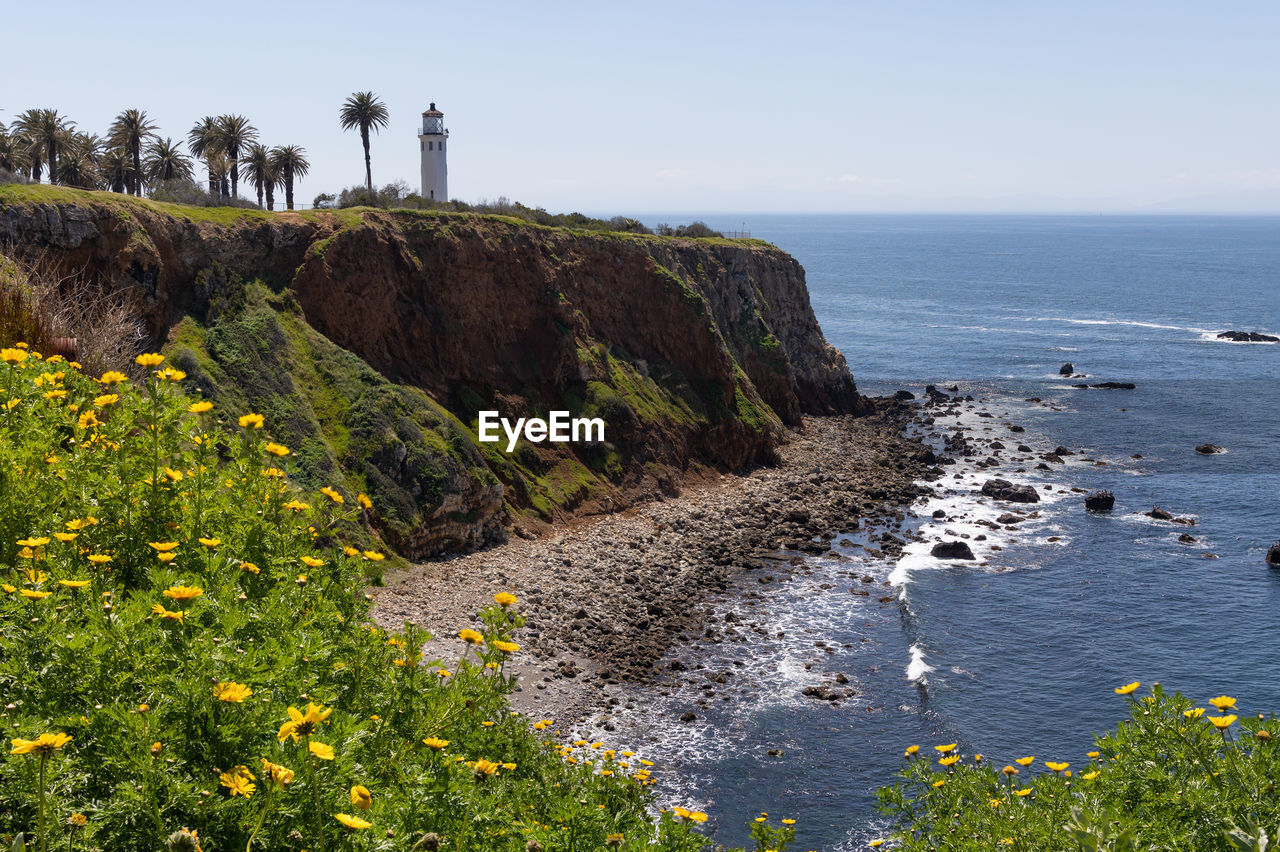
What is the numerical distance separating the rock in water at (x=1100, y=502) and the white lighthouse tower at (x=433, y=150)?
55.5 m

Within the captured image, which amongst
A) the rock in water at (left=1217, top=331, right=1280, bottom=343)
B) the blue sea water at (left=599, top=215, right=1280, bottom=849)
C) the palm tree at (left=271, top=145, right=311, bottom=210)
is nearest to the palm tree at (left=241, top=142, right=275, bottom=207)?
the palm tree at (left=271, top=145, right=311, bottom=210)

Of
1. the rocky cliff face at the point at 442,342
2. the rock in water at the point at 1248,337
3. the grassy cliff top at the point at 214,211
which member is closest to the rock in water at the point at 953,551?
the rocky cliff face at the point at 442,342

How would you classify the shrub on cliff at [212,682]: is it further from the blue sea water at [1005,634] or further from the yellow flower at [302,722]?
the blue sea water at [1005,634]

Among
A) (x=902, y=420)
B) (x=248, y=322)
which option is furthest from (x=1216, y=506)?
(x=248, y=322)

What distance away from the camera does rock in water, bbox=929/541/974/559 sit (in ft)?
182

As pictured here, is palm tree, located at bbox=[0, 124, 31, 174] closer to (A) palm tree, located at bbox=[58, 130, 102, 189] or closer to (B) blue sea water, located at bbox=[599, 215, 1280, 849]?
(A) palm tree, located at bbox=[58, 130, 102, 189]

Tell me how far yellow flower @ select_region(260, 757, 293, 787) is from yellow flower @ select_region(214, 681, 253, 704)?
503 millimetres

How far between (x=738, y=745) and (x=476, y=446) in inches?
1031

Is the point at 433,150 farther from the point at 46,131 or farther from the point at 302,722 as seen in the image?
the point at 302,722

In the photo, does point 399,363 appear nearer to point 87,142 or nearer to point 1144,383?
point 87,142

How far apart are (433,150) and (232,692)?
77.7m

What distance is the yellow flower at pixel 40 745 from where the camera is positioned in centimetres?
568

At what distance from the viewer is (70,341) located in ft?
61.1

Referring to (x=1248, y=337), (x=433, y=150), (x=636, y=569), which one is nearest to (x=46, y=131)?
(x=433, y=150)
